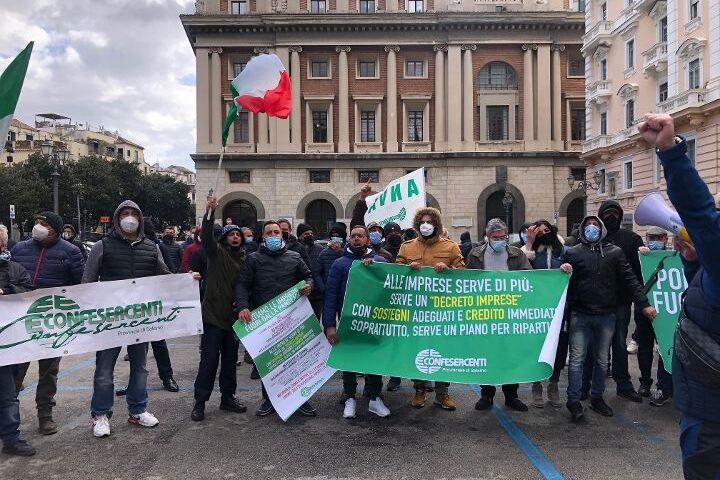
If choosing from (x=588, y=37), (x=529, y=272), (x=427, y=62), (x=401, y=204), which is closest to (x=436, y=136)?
(x=427, y=62)

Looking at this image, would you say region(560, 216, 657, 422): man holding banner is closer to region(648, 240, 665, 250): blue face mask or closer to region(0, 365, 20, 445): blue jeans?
region(648, 240, 665, 250): blue face mask

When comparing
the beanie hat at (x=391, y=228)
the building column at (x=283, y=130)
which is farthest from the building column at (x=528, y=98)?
the beanie hat at (x=391, y=228)

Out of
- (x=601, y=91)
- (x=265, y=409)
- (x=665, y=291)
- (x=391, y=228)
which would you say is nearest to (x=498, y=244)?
(x=665, y=291)

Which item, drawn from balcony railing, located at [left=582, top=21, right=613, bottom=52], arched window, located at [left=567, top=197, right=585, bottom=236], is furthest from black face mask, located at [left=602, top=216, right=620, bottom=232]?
arched window, located at [left=567, top=197, right=585, bottom=236]

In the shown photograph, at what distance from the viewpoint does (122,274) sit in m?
5.20

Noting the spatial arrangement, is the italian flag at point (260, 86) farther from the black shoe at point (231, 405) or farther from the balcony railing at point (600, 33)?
the balcony railing at point (600, 33)

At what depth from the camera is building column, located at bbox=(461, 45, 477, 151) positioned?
1420 inches

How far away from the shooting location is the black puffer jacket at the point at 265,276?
5.54 meters

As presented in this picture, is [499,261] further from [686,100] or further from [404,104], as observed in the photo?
[404,104]

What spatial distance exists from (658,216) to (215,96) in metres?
36.7

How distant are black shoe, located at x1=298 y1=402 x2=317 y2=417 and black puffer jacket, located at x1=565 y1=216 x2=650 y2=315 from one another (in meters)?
2.86

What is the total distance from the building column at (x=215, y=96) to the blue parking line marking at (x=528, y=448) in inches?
1332

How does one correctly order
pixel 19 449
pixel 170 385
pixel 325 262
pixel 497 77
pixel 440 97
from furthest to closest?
pixel 497 77 → pixel 440 97 → pixel 325 262 → pixel 170 385 → pixel 19 449

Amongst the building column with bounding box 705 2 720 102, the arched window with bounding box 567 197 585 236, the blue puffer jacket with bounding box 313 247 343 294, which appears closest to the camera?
the blue puffer jacket with bounding box 313 247 343 294
